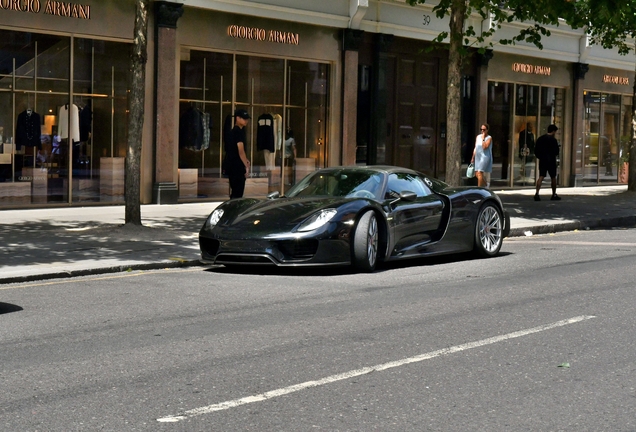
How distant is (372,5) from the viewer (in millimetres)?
25344

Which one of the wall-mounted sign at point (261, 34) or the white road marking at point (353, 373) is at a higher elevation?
the wall-mounted sign at point (261, 34)

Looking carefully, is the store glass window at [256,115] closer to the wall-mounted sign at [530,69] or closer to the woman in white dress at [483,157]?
the woman in white dress at [483,157]

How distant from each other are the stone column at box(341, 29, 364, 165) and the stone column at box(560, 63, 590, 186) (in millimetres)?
11283

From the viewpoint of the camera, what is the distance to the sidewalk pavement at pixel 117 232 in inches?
460

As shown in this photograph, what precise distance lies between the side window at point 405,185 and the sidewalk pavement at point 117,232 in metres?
2.52

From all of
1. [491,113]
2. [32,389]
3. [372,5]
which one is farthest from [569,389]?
[491,113]

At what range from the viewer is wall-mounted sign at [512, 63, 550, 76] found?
31.1m

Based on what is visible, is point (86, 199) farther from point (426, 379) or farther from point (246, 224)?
point (426, 379)

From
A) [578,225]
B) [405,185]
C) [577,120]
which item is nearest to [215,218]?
[405,185]

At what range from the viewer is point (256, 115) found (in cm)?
2345

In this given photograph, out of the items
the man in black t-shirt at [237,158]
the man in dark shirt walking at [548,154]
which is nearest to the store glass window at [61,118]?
the man in black t-shirt at [237,158]

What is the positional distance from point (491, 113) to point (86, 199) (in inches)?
560

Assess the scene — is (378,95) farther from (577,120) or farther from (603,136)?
(603,136)

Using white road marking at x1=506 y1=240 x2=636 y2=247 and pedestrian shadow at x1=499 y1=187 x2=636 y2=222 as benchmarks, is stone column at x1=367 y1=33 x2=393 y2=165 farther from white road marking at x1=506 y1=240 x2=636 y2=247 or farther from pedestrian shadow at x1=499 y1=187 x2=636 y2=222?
white road marking at x1=506 y1=240 x2=636 y2=247
